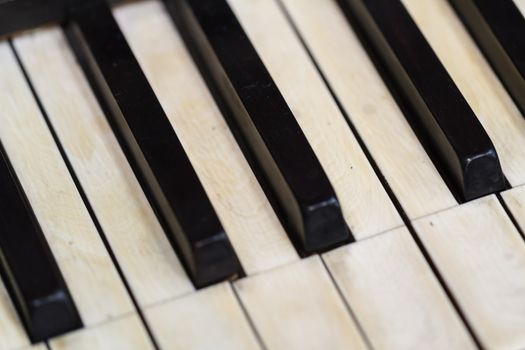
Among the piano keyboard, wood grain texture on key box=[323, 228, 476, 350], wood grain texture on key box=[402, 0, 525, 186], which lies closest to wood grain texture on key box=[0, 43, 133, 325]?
the piano keyboard

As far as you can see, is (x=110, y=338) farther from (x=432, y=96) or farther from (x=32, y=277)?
(x=432, y=96)

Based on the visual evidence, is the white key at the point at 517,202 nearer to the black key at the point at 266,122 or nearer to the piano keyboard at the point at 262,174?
the piano keyboard at the point at 262,174

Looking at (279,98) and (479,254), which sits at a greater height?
(279,98)

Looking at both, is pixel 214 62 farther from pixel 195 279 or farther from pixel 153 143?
pixel 195 279

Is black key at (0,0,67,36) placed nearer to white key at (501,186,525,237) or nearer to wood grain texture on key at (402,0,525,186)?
wood grain texture on key at (402,0,525,186)

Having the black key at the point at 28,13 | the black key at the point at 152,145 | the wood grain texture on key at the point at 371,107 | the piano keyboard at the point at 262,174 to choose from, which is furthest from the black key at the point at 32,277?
the wood grain texture on key at the point at 371,107

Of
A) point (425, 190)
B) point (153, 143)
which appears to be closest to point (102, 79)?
point (153, 143)
